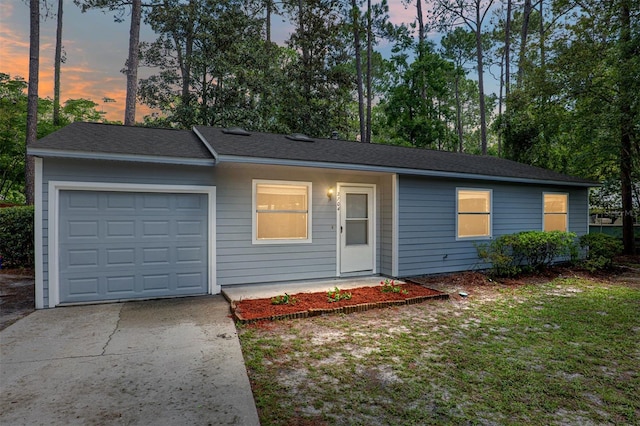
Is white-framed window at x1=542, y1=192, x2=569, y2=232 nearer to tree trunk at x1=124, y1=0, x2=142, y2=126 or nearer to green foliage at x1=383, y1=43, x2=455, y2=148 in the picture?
green foliage at x1=383, y1=43, x2=455, y2=148

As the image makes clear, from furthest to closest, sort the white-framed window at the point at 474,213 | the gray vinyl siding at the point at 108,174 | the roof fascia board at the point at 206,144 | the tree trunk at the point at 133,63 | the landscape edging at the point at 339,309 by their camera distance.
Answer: the tree trunk at the point at 133,63 → the white-framed window at the point at 474,213 → the roof fascia board at the point at 206,144 → the gray vinyl siding at the point at 108,174 → the landscape edging at the point at 339,309

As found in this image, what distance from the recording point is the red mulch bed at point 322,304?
15.1 feet

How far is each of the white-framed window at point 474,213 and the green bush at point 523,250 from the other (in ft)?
1.32

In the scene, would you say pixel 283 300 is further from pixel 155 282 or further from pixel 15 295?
pixel 15 295

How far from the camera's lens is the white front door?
715 cm

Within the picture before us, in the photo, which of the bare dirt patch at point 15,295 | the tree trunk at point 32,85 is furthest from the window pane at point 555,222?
the tree trunk at point 32,85

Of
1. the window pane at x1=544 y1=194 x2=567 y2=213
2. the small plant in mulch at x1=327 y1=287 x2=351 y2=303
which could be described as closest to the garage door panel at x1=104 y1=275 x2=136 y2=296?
the small plant in mulch at x1=327 y1=287 x2=351 y2=303

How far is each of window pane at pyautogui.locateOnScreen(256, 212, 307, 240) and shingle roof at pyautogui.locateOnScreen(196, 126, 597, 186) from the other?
3.92 ft

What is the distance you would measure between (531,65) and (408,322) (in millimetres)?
11679

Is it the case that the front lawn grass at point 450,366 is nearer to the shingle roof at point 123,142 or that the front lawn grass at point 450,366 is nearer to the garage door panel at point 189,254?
the garage door panel at point 189,254

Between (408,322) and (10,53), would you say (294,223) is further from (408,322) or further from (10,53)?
(10,53)

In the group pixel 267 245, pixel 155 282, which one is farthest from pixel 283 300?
pixel 155 282

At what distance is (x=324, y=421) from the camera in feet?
7.79

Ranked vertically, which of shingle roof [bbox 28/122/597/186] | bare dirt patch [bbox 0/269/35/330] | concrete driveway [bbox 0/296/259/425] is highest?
shingle roof [bbox 28/122/597/186]
